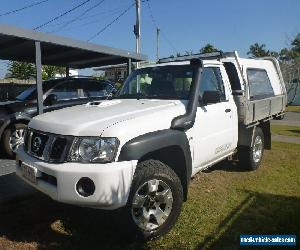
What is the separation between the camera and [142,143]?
3.56 meters

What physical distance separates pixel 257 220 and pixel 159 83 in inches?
92.3

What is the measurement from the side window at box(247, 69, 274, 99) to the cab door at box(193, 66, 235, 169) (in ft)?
4.24

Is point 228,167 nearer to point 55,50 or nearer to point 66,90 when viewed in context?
point 66,90

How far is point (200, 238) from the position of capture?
395 cm

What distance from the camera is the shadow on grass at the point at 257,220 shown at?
391 cm

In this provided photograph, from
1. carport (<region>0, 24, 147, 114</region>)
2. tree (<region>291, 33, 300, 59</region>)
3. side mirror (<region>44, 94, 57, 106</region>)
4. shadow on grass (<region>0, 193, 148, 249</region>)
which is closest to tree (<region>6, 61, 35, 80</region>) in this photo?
carport (<region>0, 24, 147, 114</region>)

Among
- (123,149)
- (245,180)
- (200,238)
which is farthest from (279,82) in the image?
(123,149)

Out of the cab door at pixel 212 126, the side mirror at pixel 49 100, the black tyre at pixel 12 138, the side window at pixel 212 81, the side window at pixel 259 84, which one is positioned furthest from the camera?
the side mirror at pixel 49 100

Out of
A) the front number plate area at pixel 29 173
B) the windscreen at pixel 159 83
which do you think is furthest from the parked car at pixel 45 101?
the front number plate area at pixel 29 173

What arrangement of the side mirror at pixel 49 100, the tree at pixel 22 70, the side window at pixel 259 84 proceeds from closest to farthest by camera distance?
the side window at pixel 259 84 < the side mirror at pixel 49 100 < the tree at pixel 22 70

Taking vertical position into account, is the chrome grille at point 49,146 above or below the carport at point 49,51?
below

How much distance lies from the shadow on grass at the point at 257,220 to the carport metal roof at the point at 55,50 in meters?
5.00

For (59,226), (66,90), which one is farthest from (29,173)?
(66,90)

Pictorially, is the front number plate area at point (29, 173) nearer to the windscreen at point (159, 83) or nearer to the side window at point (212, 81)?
the windscreen at point (159, 83)
